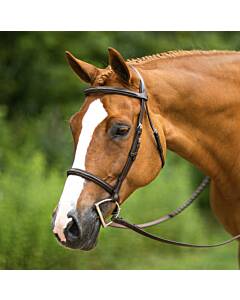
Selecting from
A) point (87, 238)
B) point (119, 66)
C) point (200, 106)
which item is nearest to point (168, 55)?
point (200, 106)

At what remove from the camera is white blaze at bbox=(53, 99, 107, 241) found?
325cm

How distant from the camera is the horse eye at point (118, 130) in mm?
3457

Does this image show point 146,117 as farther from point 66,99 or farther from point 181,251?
point 66,99

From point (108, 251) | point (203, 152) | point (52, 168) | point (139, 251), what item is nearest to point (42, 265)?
point (108, 251)

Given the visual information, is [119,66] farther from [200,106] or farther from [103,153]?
[200,106]

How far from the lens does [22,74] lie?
12.4m

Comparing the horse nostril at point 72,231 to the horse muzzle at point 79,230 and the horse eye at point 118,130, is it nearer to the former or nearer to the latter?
the horse muzzle at point 79,230

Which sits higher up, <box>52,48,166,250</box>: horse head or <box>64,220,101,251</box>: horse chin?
<box>52,48,166,250</box>: horse head

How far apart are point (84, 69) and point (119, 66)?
0.32 meters

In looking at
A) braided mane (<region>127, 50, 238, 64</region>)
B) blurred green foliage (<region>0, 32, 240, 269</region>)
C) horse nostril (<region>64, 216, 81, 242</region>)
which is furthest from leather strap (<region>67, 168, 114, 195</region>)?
blurred green foliage (<region>0, 32, 240, 269</region>)

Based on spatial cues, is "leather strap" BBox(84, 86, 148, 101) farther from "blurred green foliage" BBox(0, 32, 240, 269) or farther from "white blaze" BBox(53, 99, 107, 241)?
"blurred green foliage" BBox(0, 32, 240, 269)

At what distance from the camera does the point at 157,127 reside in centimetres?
371

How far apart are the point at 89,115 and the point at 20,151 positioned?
22.1 ft

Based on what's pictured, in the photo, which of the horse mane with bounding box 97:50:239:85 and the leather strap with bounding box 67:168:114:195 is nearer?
the leather strap with bounding box 67:168:114:195
